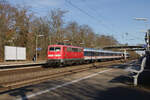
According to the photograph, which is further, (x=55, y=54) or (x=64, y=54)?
(x=64, y=54)

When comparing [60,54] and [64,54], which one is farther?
[64,54]

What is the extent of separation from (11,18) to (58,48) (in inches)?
795

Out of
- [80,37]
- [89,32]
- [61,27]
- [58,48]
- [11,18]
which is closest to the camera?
[58,48]

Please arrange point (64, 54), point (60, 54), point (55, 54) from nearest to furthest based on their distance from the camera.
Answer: point (60, 54)
point (55, 54)
point (64, 54)

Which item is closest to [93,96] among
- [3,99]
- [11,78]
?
[3,99]

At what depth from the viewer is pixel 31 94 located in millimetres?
8953

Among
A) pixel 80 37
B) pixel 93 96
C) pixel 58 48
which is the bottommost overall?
pixel 93 96

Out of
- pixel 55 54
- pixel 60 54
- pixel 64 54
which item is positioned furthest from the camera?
pixel 64 54

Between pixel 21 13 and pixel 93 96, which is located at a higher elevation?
pixel 21 13

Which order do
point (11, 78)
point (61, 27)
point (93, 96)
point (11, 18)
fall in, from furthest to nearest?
point (61, 27) < point (11, 18) < point (11, 78) < point (93, 96)

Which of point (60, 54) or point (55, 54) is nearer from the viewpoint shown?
point (60, 54)

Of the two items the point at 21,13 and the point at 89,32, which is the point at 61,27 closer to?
the point at 21,13

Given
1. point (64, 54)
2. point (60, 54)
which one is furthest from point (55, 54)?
point (64, 54)

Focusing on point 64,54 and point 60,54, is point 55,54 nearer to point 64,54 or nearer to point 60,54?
point 60,54
